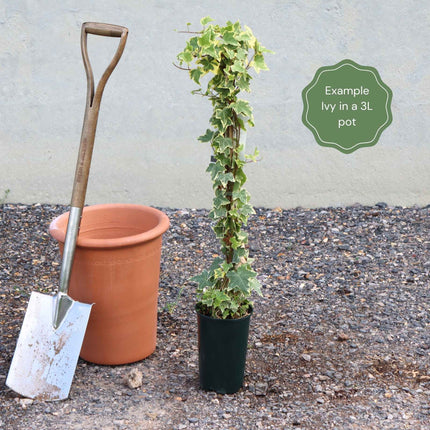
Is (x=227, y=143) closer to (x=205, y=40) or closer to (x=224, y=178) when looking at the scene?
(x=224, y=178)

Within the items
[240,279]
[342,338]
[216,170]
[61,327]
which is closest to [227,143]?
[216,170]

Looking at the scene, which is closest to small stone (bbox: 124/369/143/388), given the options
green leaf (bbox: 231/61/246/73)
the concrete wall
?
green leaf (bbox: 231/61/246/73)

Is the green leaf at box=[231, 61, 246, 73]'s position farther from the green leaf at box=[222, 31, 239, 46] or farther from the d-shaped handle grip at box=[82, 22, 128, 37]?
the d-shaped handle grip at box=[82, 22, 128, 37]

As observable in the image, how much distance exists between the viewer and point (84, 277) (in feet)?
9.21

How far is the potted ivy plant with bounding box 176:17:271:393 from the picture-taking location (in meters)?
2.39

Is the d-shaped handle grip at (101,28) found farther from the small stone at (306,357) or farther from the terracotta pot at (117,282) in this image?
the small stone at (306,357)

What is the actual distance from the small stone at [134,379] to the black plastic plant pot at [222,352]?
28 cm

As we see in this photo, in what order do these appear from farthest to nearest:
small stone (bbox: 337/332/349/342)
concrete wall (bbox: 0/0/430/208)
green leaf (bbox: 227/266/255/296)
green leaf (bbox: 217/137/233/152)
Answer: concrete wall (bbox: 0/0/430/208)
small stone (bbox: 337/332/349/342)
green leaf (bbox: 227/266/255/296)
green leaf (bbox: 217/137/233/152)

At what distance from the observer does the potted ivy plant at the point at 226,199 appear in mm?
2387

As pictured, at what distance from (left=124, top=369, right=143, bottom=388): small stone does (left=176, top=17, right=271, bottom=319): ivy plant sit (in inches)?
17.1

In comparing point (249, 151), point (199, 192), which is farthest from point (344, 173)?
point (199, 192)

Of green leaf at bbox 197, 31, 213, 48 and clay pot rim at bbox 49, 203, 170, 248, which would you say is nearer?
green leaf at bbox 197, 31, 213, 48

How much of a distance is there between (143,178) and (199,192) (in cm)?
45

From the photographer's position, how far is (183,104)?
4.78m
